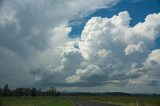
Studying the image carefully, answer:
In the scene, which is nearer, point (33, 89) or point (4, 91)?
point (4, 91)

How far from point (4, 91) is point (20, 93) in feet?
58.0

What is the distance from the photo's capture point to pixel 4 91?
569ft

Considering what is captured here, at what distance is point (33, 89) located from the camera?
7815 inches

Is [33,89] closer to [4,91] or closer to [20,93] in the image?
[20,93]

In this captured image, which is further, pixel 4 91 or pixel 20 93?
pixel 20 93

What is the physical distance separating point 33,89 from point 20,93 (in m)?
11.1

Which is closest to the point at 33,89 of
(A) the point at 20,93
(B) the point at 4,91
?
(A) the point at 20,93

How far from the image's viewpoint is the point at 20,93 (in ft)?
623

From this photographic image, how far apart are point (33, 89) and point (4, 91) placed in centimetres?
2813
